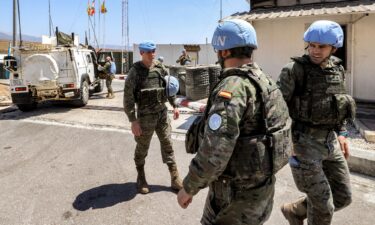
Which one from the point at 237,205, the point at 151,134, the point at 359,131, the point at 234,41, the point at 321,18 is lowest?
the point at 359,131

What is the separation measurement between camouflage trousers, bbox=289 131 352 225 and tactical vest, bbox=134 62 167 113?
187cm

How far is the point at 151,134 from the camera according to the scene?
4320mm

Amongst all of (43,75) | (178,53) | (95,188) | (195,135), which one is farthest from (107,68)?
(195,135)

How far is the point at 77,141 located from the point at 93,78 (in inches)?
248

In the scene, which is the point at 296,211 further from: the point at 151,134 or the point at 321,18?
the point at 321,18

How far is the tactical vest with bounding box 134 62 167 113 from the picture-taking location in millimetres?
4238

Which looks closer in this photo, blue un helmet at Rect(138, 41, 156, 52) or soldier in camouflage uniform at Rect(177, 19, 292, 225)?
soldier in camouflage uniform at Rect(177, 19, 292, 225)

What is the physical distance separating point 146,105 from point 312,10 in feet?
22.6

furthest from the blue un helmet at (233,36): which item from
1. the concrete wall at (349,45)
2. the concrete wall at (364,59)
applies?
the concrete wall at (364,59)

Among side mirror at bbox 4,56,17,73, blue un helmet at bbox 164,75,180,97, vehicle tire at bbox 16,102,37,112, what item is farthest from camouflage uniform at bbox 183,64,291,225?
vehicle tire at bbox 16,102,37,112

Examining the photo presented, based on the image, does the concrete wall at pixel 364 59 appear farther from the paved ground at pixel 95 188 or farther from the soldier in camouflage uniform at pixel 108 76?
the soldier in camouflage uniform at pixel 108 76

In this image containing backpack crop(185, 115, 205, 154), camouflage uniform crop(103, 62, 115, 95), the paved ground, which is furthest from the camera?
camouflage uniform crop(103, 62, 115, 95)

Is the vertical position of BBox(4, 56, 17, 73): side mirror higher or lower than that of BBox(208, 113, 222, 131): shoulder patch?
higher

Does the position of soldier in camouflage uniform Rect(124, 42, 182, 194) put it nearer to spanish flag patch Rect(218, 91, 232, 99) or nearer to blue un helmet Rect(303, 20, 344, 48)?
blue un helmet Rect(303, 20, 344, 48)
